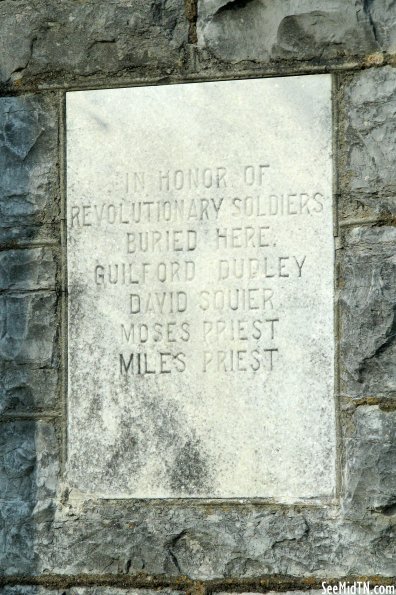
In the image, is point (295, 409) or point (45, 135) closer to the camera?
point (295, 409)

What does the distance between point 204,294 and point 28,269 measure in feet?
2.15

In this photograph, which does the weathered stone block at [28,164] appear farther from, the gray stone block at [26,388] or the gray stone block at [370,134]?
the gray stone block at [370,134]

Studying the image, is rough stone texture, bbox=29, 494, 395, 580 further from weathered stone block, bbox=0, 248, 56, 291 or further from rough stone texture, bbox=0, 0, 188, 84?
rough stone texture, bbox=0, 0, 188, 84

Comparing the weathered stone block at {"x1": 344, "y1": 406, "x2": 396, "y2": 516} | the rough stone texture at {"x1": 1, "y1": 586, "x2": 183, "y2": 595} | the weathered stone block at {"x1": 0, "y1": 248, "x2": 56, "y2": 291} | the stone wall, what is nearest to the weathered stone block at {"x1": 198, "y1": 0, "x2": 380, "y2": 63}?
the stone wall

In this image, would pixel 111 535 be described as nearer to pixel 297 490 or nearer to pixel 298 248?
pixel 297 490

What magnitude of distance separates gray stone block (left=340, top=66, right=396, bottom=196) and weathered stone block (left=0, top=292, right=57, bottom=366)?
1.13 meters

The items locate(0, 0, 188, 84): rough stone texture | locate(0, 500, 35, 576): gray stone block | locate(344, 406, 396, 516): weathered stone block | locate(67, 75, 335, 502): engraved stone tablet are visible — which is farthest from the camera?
locate(0, 0, 188, 84): rough stone texture

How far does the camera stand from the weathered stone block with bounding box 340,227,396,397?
12.7 ft

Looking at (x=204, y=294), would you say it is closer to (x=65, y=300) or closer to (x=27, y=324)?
(x=65, y=300)

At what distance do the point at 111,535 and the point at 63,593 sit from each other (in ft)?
0.86

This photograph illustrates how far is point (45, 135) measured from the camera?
4.20 metres

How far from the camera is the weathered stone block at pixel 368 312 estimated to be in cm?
387

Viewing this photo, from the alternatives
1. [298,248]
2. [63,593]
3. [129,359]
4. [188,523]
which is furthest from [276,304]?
[63,593]

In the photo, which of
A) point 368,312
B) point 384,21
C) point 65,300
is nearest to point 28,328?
point 65,300
